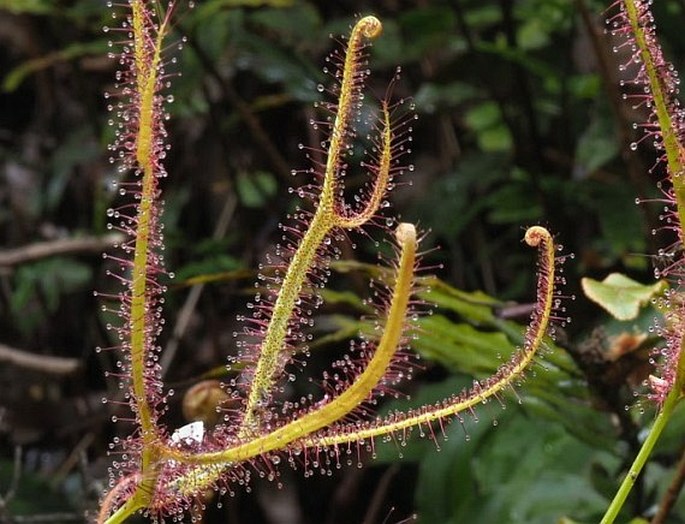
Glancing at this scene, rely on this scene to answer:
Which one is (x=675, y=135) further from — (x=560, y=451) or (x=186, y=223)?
(x=186, y=223)

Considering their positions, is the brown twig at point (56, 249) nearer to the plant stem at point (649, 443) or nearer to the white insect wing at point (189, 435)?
the white insect wing at point (189, 435)

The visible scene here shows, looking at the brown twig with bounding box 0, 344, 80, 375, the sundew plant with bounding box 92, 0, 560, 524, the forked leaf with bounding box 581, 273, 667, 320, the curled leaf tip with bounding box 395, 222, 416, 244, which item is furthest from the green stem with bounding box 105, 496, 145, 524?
the brown twig with bounding box 0, 344, 80, 375

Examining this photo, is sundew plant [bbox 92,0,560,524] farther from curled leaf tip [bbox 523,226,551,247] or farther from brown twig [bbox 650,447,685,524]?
brown twig [bbox 650,447,685,524]

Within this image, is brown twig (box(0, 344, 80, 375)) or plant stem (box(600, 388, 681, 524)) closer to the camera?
plant stem (box(600, 388, 681, 524))

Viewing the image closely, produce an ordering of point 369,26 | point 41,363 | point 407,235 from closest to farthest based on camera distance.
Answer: point 407,235 → point 369,26 → point 41,363

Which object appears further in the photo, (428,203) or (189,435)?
(428,203)

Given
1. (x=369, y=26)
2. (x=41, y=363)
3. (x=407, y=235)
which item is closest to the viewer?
(x=407, y=235)

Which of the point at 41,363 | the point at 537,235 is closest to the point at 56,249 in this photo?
the point at 41,363

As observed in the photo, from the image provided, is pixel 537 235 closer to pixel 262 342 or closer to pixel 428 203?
pixel 262 342

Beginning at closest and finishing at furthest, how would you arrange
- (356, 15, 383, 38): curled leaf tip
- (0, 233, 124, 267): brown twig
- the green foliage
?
1. (356, 15, 383, 38): curled leaf tip
2. the green foliage
3. (0, 233, 124, 267): brown twig
